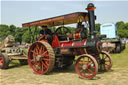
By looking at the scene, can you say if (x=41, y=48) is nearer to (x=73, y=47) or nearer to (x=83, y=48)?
(x=73, y=47)

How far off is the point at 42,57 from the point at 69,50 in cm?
112

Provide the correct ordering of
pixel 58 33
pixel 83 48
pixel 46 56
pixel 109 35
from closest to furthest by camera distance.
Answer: pixel 83 48, pixel 46 56, pixel 58 33, pixel 109 35

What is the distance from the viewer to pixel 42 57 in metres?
5.93

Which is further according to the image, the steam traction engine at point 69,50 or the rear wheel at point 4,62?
the rear wheel at point 4,62

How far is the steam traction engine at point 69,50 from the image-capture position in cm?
525

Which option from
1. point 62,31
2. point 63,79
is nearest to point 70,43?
point 62,31

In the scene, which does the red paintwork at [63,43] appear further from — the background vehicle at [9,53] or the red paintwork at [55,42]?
the background vehicle at [9,53]

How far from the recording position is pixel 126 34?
2354 inches

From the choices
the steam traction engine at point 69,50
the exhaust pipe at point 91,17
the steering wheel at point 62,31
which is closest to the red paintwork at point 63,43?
the steam traction engine at point 69,50

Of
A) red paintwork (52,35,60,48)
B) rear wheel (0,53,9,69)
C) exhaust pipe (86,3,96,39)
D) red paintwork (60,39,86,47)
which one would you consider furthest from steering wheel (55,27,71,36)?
rear wheel (0,53,9,69)

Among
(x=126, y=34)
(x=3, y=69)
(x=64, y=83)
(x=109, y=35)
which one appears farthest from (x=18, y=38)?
(x=64, y=83)

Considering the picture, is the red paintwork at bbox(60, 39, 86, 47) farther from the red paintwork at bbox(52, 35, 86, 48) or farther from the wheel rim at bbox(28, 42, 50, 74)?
the wheel rim at bbox(28, 42, 50, 74)

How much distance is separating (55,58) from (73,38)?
112cm

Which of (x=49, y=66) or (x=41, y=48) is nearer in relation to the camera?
(x=49, y=66)
